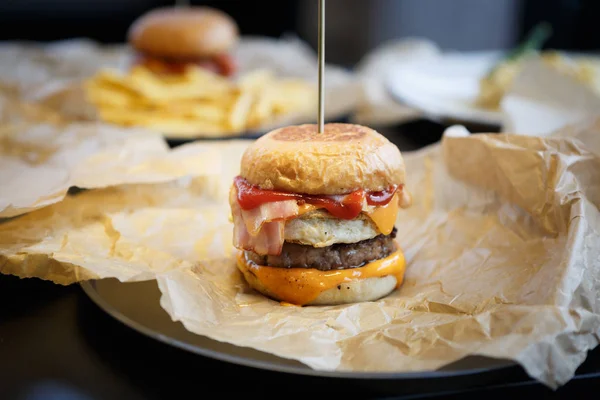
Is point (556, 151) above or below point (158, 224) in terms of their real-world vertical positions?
above

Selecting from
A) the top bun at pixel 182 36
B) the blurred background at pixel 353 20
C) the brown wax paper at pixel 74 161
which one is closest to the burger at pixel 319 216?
the brown wax paper at pixel 74 161

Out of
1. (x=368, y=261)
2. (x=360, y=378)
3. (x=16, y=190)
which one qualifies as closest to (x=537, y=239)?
(x=368, y=261)

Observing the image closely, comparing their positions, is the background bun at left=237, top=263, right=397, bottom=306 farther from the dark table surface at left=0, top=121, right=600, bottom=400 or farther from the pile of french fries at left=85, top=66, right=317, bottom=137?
the pile of french fries at left=85, top=66, right=317, bottom=137

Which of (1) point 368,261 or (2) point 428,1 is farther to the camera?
(2) point 428,1

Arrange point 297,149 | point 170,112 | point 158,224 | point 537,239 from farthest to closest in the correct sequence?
point 170,112, point 158,224, point 537,239, point 297,149

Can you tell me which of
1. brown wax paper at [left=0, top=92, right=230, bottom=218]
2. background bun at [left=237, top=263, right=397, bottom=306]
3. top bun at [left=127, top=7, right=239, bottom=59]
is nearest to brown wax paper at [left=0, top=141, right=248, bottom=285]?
brown wax paper at [left=0, top=92, right=230, bottom=218]

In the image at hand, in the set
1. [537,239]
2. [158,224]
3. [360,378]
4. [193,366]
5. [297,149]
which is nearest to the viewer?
[360,378]

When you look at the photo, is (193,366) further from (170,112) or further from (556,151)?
(170,112)
